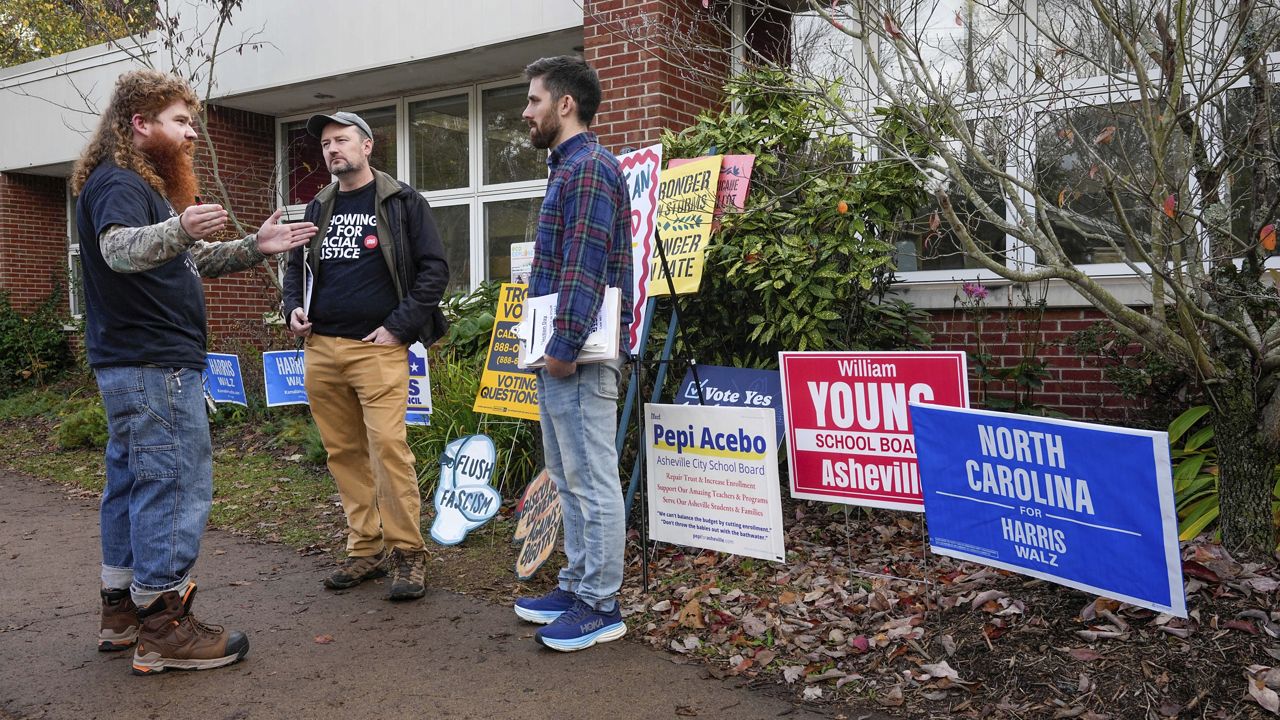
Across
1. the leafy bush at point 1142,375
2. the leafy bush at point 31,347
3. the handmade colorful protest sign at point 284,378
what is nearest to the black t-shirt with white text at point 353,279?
the handmade colorful protest sign at point 284,378

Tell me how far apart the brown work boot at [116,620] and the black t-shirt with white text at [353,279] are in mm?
1407

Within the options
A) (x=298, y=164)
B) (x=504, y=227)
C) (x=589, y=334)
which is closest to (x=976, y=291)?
(x=589, y=334)

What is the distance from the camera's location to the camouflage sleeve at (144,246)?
10.9 ft

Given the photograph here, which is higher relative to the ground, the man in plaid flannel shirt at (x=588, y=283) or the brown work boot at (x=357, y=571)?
the man in plaid flannel shirt at (x=588, y=283)

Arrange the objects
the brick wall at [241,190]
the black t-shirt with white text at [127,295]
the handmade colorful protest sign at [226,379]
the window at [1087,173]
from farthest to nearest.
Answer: the brick wall at [241,190], the handmade colorful protest sign at [226,379], the window at [1087,173], the black t-shirt with white text at [127,295]

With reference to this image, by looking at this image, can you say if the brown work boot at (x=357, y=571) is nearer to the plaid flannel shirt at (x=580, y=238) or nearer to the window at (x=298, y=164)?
the plaid flannel shirt at (x=580, y=238)

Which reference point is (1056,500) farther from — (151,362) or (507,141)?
(507,141)

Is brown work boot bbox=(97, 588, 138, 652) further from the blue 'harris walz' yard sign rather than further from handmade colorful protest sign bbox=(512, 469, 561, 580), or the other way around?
the blue 'harris walz' yard sign

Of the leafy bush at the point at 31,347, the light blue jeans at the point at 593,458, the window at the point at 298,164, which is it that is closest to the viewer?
the light blue jeans at the point at 593,458

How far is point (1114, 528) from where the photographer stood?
3.13 metres

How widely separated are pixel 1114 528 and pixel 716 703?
1.42 meters

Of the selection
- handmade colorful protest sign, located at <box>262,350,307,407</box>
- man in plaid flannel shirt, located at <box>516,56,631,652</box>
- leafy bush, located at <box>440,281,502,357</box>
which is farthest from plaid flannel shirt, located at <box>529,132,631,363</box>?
handmade colorful protest sign, located at <box>262,350,307,407</box>

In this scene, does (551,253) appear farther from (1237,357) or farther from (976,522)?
(1237,357)

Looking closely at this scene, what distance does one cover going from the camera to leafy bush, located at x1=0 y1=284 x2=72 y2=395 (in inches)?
566
